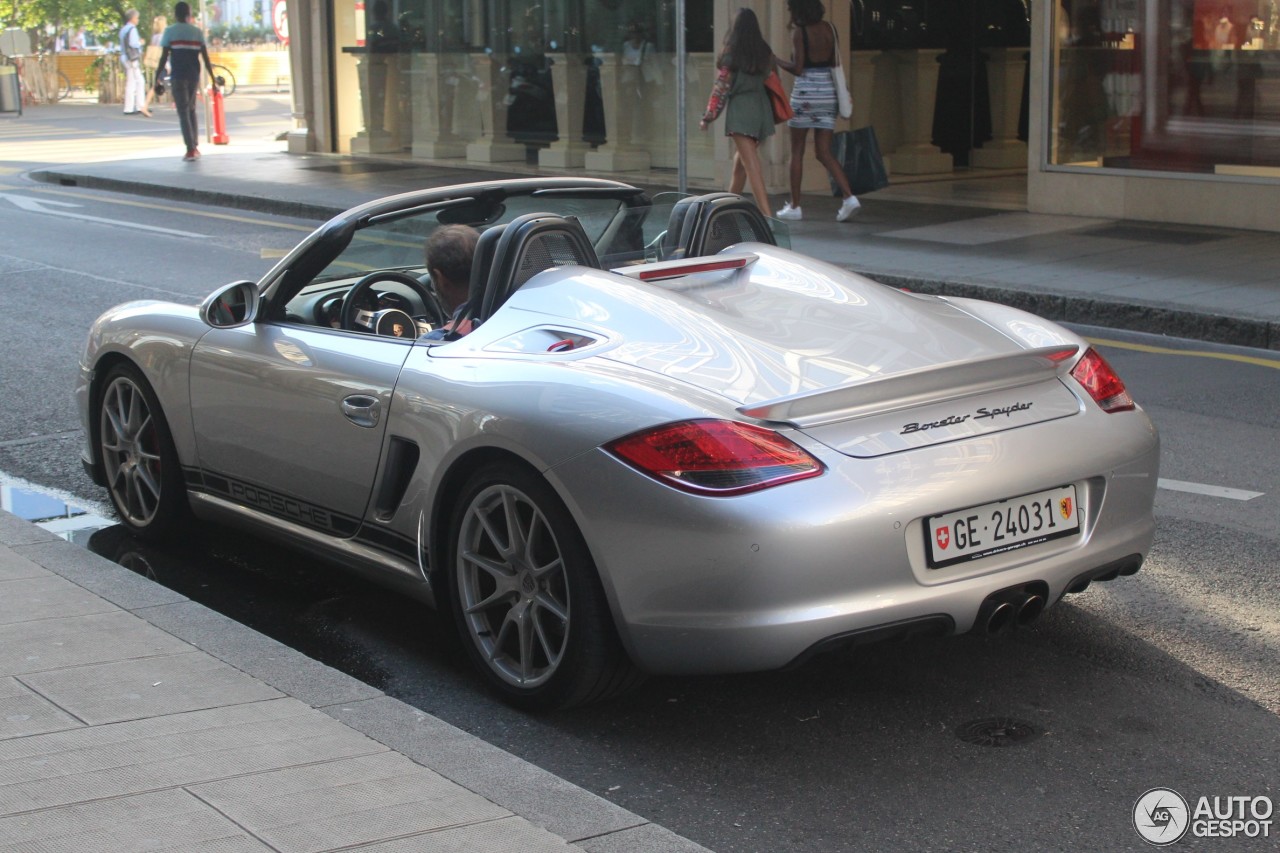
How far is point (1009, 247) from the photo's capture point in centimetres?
1265

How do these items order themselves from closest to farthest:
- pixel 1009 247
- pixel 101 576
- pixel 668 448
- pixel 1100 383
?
pixel 668 448 → pixel 1100 383 → pixel 101 576 → pixel 1009 247

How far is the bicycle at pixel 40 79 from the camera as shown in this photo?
4025 centimetres

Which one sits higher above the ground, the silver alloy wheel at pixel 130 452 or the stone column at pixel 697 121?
the stone column at pixel 697 121

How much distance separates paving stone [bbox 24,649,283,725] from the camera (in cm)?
382

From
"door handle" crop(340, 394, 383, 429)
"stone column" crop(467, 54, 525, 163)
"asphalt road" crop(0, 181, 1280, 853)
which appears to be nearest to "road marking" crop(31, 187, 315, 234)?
"stone column" crop(467, 54, 525, 163)

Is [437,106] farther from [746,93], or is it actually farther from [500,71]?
[746,93]

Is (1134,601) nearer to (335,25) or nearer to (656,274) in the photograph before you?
(656,274)

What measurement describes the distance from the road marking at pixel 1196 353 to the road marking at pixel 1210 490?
2.87 m

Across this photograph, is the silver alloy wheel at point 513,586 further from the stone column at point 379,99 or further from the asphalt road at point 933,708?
the stone column at point 379,99

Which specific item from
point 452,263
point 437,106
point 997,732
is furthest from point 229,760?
point 437,106

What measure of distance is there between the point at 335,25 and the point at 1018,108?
33.4 ft

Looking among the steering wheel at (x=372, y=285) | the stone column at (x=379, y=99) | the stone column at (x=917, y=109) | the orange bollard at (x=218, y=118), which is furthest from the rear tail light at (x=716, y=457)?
the orange bollard at (x=218, y=118)

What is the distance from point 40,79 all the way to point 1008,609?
4077 centimetres

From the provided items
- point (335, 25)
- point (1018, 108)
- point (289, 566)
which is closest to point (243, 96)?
point (335, 25)
